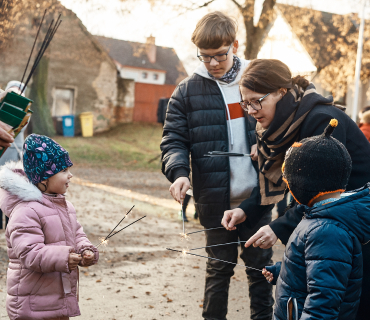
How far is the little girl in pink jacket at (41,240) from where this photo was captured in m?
2.53

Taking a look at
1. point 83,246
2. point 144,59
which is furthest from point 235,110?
point 144,59

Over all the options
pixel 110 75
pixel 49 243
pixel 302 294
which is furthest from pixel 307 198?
pixel 110 75

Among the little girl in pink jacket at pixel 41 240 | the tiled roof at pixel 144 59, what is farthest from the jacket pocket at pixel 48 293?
the tiled roof at pixel 144 59

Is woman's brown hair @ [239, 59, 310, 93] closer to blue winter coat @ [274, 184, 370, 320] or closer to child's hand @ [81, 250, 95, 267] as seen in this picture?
blue winter coat @ [274, 184, 370, 320]

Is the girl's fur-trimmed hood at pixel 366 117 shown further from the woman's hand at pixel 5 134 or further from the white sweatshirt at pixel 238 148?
the woman's hand at pixel 5 134

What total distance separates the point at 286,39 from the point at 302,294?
15958 millimetres

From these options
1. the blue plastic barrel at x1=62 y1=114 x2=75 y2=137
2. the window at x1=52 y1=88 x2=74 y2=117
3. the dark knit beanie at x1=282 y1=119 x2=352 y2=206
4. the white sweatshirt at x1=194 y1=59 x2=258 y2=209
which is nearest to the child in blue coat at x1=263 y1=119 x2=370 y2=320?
the dark knit beanie at x1=282 y1=119 x2=352 y2=206

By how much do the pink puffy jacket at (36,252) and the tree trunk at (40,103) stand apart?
20008 millimetres

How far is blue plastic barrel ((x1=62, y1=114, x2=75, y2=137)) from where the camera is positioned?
2406 centimetres

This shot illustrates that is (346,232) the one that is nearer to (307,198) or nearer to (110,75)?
(307,198)

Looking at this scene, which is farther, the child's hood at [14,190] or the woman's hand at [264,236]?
the child's hood at [14,190]

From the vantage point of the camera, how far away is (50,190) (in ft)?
9.24

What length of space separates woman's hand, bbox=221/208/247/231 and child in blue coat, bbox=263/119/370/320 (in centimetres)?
89

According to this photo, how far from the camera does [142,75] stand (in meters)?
50.1
